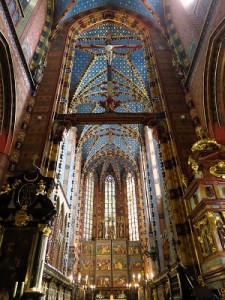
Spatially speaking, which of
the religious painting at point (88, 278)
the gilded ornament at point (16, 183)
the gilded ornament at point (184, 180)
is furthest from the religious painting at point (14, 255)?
the religious painting at point (88, 278)

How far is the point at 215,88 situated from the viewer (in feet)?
29.3

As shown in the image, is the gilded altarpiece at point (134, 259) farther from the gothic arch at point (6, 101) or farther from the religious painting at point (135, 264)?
the gothic arch at point (6, 101)

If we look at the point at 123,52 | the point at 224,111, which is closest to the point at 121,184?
the point at 123,52

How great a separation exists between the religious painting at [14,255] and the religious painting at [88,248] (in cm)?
1644

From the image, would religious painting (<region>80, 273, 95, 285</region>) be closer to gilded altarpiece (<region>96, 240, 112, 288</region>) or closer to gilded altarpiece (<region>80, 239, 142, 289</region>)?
gilded altarpiece (<region>80, 239, 142, 289</region>)

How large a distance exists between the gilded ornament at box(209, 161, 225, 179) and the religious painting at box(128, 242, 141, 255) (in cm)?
1775

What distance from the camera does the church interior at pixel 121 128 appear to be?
6.77m

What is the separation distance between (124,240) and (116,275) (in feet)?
10.6

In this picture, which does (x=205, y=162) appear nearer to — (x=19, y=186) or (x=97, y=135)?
(x=19, y=186)

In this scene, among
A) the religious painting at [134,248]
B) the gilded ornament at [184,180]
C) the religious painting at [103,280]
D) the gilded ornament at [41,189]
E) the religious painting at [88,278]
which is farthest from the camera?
the religious painting at [134,248]

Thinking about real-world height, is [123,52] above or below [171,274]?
above

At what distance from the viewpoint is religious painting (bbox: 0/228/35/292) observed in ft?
20.9

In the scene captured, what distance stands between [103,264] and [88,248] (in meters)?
2.04

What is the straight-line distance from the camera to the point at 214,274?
228 inches
